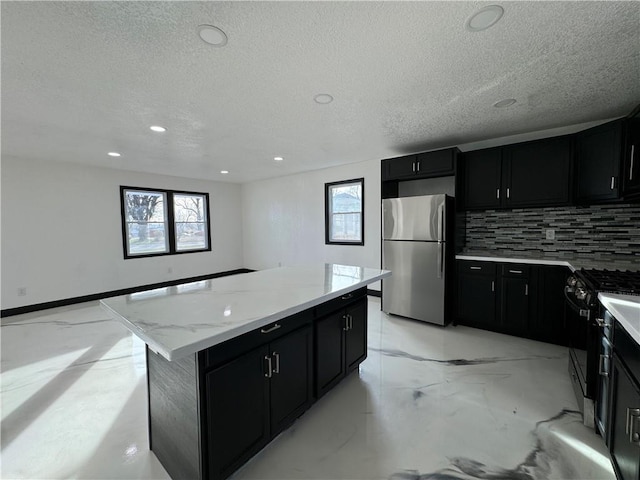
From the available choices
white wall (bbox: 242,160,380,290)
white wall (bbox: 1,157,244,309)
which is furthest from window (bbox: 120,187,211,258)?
white wall (bbox: 242,160,380,290)

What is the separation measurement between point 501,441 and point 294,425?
4.18 feet

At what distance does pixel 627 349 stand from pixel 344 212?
4.26 meters

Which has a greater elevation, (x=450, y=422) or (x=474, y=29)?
(x=474, y=29)

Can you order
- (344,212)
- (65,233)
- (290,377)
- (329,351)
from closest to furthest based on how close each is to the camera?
1. (290,377)
2. (329,351)
3. (65,233)
4. (344,212)

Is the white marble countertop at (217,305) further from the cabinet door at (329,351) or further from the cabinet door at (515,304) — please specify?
the cabinet door at (515,304)

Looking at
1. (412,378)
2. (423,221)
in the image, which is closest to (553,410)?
(412,378)

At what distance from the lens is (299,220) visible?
599 centimetres

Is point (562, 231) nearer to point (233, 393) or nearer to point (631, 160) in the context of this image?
point (631, 160)

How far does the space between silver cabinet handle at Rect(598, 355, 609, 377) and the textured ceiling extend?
1.82m

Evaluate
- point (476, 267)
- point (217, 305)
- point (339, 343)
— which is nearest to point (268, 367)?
point (217, 305)

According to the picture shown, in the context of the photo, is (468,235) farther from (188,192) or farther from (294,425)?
(188,192)

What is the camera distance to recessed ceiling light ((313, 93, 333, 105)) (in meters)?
2.33

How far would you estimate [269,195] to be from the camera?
650cm

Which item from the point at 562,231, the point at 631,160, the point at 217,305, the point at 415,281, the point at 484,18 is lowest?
the point at 415,281
